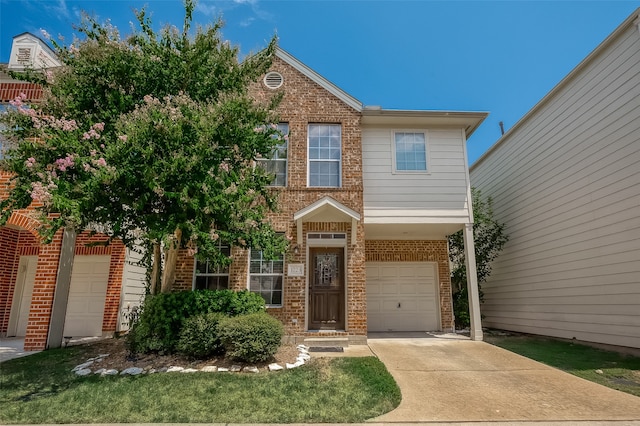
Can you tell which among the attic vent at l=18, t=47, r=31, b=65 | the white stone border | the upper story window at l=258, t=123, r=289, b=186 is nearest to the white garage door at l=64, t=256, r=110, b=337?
the white stone border

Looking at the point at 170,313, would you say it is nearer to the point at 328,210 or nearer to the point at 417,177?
the point at 328,210

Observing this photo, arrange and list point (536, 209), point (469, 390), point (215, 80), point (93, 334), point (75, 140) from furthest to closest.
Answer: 1. point (536, 209)
2. point (93, 334)
3. point (215, 80)
4. point (75, 140)
5. point (469, 390)

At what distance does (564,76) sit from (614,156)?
2.78 m

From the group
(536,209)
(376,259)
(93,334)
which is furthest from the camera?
(376,259)

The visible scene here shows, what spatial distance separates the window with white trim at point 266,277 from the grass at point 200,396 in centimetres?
305

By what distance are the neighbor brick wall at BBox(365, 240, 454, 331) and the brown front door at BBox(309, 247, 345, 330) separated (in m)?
2.19

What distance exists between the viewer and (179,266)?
29.3ft

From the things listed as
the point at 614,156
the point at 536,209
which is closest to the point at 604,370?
the point at 614,156

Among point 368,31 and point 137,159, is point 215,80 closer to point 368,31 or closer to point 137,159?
point 137,159

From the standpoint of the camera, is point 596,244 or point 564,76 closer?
point 596,244

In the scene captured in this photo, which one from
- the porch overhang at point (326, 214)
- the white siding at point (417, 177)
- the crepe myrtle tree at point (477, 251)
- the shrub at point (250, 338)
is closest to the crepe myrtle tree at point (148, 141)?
the shrub at point (250, 338)

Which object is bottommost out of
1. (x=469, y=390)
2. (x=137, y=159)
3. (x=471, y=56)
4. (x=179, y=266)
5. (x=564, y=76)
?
(x=469, y=390)

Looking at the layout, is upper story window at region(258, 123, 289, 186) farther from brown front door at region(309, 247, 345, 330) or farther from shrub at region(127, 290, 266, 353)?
shrub at region(127, 290, 266, 353)

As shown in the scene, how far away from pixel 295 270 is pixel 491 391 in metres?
5.00
